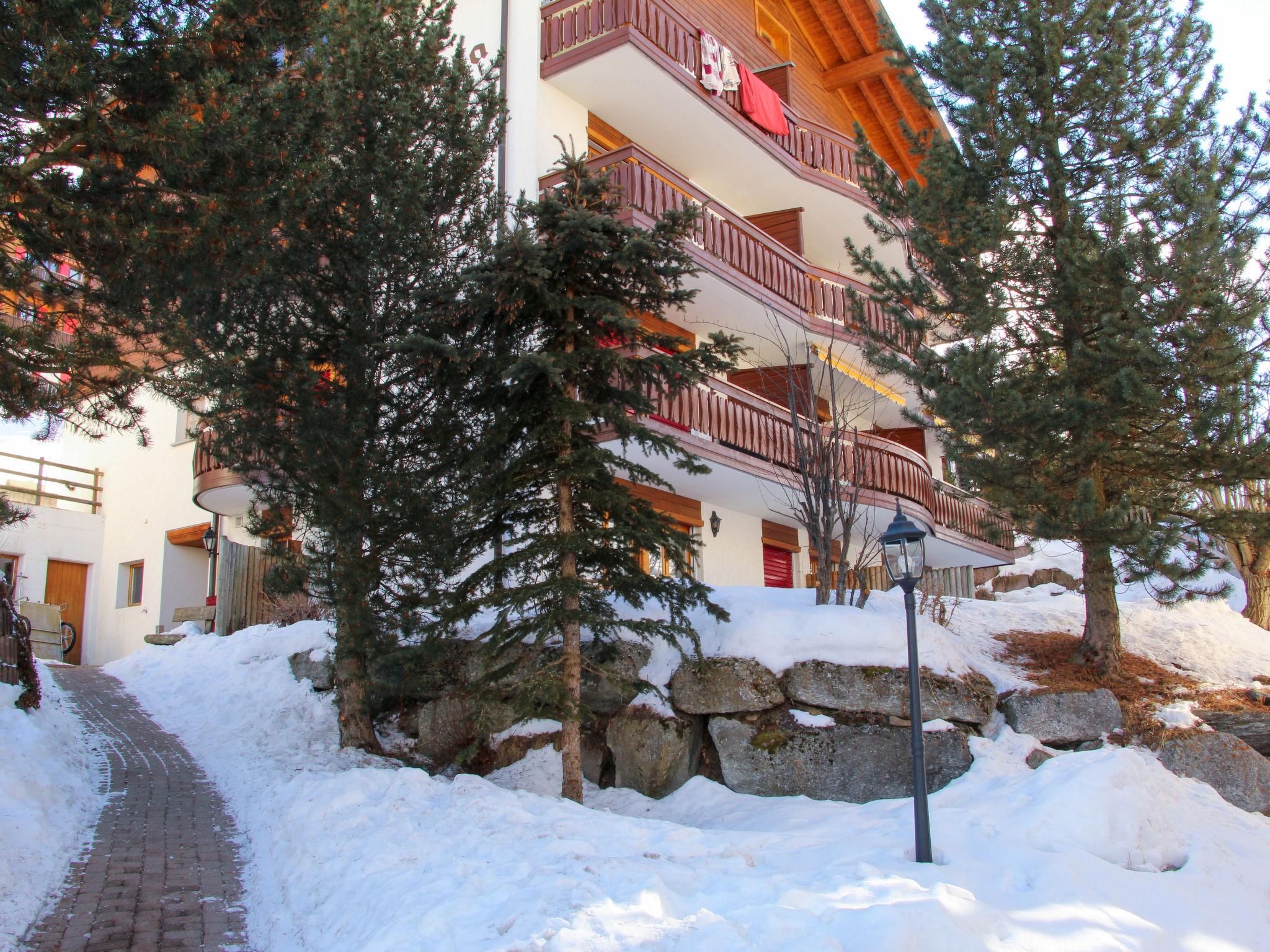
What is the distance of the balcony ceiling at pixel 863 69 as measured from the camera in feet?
69.3

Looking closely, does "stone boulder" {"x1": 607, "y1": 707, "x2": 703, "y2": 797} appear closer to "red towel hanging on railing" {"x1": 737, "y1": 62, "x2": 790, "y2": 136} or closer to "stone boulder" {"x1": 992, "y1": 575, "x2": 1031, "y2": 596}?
"red towel hanging on railing" {"x1": 737, "y1": 62, "x2": 790, "y2": 136}

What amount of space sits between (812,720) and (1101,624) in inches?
149

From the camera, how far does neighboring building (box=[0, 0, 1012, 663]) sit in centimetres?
1445

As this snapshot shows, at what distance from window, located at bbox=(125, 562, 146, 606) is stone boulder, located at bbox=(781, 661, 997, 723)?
55.8 ft

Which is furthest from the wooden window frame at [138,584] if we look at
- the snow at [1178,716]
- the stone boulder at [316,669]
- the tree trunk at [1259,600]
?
the tree trunk at [1259,600]

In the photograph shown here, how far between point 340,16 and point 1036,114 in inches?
288

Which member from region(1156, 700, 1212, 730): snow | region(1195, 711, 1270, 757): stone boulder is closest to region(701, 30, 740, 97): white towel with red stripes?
region(1156, 700, 1212, 730): snow

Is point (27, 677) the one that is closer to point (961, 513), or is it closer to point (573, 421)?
point (573, 421)

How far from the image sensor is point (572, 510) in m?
8.77

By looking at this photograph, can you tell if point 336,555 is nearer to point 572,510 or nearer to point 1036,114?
point 572,510

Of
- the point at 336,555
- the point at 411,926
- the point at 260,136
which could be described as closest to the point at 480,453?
the point at 336,555

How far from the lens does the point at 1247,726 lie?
9.30 metres

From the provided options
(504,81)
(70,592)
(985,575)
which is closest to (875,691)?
(504,81)

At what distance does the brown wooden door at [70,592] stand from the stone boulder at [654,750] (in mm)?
17183
